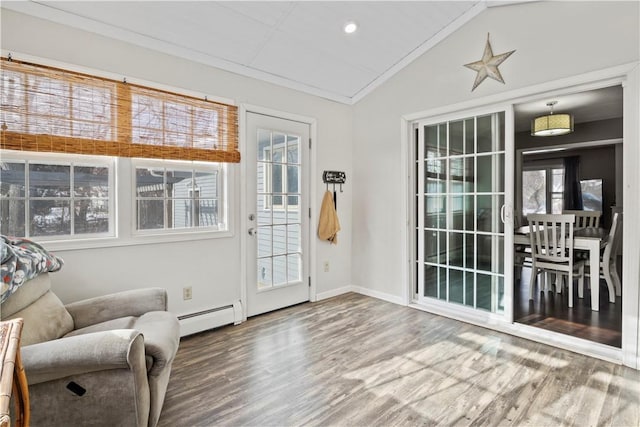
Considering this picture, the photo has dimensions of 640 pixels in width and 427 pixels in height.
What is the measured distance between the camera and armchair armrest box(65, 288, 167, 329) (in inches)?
82.1

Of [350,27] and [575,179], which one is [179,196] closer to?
[350,27]

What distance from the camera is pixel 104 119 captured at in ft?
8.16

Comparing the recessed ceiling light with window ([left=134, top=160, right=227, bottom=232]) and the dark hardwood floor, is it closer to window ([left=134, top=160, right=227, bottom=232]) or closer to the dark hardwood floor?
window ([left=134, top=160, right=227, bottom=232])

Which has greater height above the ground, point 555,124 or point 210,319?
point 555,124

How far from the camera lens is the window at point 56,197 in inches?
87.6

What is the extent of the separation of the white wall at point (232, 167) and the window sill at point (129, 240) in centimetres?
4

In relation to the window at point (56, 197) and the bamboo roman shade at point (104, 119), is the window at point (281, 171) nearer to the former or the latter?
the bamboo roman shade at point (104, 119)

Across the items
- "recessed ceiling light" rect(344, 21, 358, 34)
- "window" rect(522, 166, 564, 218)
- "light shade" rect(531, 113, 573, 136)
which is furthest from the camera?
"window" rect(522, 166, 564, 218)

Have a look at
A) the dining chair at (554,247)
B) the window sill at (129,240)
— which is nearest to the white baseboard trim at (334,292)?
the window sill at (129,240)

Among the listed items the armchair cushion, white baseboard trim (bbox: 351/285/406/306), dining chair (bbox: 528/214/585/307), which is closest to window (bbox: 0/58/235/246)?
the armchair cushion

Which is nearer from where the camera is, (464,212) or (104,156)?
(104,156)

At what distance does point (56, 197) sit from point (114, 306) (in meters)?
0.95

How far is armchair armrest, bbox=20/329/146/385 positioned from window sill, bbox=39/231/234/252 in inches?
40.4

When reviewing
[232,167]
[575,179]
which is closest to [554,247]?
[232,167]
